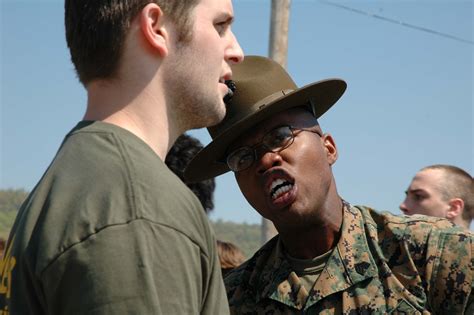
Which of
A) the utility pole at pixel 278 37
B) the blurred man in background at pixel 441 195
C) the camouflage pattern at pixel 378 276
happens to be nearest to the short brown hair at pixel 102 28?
the camouflage pattern at pixel 378 276

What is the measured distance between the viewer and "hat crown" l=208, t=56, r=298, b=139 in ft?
12.3

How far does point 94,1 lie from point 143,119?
303mm

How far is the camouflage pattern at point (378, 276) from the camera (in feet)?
10.8

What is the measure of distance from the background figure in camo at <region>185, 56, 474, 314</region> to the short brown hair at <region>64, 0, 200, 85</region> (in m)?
1.68

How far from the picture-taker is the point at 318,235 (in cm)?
364

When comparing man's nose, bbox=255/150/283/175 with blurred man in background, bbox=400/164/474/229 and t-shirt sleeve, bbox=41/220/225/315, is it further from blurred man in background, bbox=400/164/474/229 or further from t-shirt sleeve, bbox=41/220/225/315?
blurred man in background, bbox=400/164/474/229

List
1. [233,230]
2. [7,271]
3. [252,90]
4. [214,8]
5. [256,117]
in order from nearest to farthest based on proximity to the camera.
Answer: [7,271], [214,8], [256,117], [252,90], [233,230]

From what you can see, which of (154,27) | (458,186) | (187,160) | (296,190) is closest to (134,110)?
(154,27)

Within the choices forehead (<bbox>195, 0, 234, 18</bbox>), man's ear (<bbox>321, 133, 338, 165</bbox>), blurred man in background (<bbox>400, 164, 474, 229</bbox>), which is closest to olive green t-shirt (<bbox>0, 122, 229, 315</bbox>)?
forehead (<bbox>195, 0, 234, 18</bbox>)

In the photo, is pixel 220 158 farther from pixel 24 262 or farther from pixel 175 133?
pixel 24 262

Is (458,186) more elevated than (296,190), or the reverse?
(296,190)

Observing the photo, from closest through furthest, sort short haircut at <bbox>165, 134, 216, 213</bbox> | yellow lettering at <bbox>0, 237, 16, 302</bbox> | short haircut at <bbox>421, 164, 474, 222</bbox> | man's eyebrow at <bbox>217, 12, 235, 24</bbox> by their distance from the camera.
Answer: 1. yellow lettering at <bbox>0, 237, 16, 302</bbox>
2. man's eyebrow at <bbox>217, 12, 235, 24</bbox>
3. short haircut at <bbox>165, 134, 216, 213</bbox>
4. short haircut at <bbox>421, 164, 474, 222</bbox>

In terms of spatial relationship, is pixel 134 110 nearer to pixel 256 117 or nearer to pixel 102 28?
pixel 102 28

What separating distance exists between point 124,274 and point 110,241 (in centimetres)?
7
